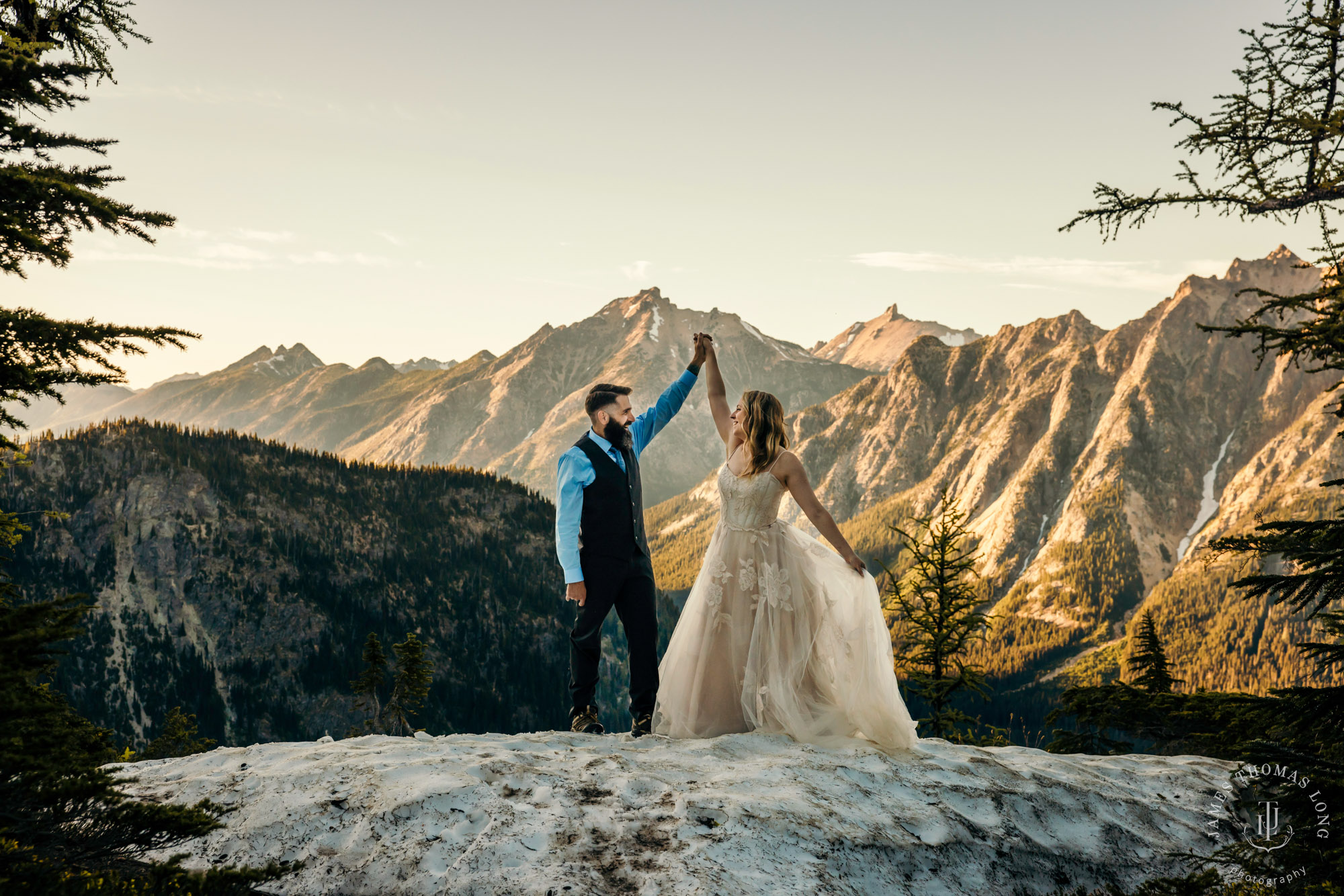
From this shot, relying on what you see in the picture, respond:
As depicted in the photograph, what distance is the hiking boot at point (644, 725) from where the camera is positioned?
831 cm

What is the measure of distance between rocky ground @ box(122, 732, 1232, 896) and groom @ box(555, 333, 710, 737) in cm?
136

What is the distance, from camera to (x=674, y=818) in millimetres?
5297

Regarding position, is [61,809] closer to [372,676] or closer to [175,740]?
[372,676]

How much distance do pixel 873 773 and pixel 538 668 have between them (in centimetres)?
14682

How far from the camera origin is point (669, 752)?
22.8 ft

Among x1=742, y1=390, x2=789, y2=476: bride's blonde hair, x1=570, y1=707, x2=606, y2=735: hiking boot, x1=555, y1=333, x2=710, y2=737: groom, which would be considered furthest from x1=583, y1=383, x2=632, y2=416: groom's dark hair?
x1=570, y1=707, x2=606, y2=735: hiking boot

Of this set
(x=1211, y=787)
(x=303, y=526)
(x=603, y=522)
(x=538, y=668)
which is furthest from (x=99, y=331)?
(x=303, y=526)

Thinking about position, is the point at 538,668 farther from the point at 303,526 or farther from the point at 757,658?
the point at 757,658

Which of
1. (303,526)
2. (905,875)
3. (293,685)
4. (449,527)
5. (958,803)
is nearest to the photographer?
(905,875)

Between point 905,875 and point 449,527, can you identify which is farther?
point 449,527

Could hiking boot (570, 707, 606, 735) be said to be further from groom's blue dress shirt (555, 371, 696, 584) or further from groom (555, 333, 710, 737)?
groom's blue dress shirt (555, 371, 696, 584)

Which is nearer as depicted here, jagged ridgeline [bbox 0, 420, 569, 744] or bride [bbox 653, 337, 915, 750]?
bride [bbox 653, 337, 915, 750]

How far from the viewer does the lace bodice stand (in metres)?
8.35

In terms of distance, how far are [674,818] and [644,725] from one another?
3.17m
